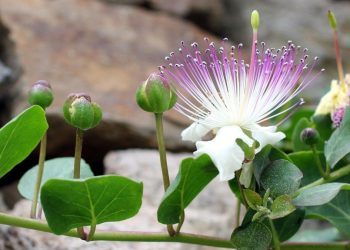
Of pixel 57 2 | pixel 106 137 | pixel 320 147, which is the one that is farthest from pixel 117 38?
pixel 320 147

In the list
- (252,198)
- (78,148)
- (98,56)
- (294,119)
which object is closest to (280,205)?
(252,198)

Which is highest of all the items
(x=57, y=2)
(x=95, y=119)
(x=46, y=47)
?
(x=57, y=2)

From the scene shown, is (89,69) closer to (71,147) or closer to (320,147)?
(71,147)

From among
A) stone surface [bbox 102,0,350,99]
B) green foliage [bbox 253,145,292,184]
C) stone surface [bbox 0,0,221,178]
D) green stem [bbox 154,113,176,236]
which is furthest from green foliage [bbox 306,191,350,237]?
stone surface [bbox 102,0,350,99]

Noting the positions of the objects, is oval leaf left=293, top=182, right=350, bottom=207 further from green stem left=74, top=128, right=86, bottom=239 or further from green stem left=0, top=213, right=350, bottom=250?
green stem left=74, top=128, right=86, bottom=239

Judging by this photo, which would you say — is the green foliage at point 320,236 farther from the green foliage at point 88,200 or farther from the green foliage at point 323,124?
the green foliage at point 88,200

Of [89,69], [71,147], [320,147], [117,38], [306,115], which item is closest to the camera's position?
[320,147]

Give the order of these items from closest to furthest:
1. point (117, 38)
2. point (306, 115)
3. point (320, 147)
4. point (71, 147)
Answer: point (320, 147) < point (306, 115) < point (71, 147) < point (117, 38)

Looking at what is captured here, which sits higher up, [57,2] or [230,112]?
[57,2]
